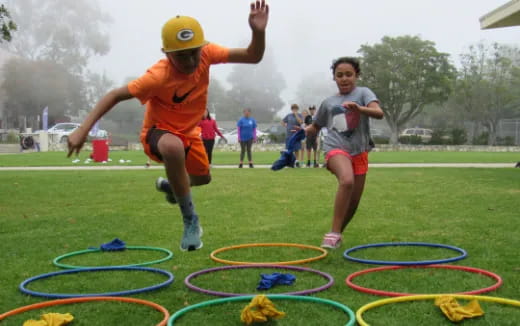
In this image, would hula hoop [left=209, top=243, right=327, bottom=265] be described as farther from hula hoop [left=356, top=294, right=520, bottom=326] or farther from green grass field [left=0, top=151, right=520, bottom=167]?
green grass field [left=0, top=151, right=520, bottom=167]

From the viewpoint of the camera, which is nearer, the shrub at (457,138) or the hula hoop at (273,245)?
the hula hoop at (273,245)

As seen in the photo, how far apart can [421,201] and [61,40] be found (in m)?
66.4

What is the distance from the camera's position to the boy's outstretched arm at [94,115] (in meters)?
4.66

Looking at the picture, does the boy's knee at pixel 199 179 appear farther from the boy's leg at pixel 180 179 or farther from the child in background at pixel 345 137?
the child in background at pixel 345 137

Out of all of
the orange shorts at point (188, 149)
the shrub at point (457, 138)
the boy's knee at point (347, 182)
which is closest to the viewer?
the orange shorts at point (188, 149)

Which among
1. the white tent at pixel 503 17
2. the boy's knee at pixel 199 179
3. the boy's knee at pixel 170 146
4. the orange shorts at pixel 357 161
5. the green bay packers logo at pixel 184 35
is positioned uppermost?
the white tent at pixel 503 17

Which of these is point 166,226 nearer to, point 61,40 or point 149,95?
point 149,95

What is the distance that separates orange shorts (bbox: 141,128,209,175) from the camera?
5480mm

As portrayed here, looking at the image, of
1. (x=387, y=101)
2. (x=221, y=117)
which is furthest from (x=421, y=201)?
(x=221, y=117)

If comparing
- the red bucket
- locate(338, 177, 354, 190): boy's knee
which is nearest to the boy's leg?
locate(338, 177, 354, 190): boy's knee

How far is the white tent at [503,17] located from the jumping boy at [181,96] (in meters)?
15.2

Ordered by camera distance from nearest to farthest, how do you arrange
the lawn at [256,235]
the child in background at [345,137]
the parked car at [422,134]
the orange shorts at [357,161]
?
the lawn at [256,235] < the child in background at [345,137] < the orange shorts at [357,161] < the parked car at [422,134]

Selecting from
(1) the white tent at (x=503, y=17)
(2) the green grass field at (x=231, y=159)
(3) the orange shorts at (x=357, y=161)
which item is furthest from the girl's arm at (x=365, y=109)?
(2) the green grass field at (x=231, y=159)

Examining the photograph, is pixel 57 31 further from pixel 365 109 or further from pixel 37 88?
pixel 365 109
